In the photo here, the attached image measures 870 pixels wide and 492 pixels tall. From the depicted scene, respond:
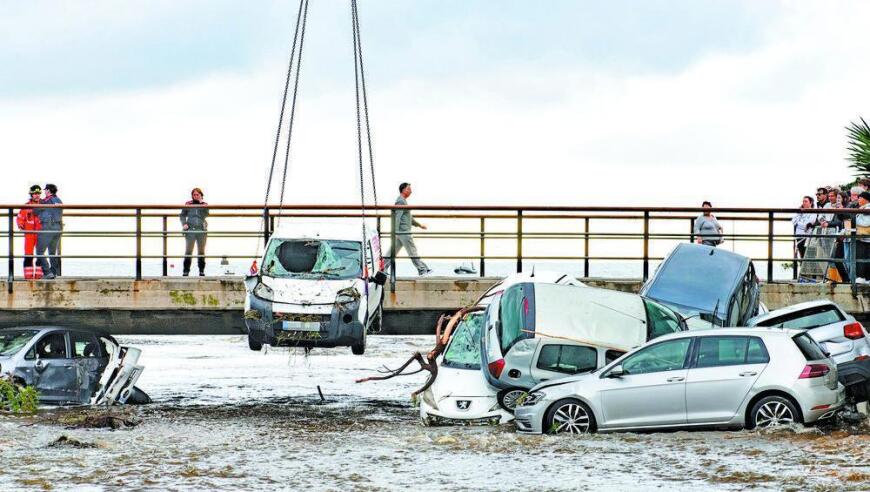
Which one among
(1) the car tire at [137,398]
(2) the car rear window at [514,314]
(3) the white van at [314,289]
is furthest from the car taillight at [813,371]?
(1) the car tire at [137,398]

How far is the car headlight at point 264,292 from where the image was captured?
66.9 ft

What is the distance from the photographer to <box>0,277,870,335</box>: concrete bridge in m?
22.8

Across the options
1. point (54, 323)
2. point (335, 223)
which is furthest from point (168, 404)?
point (335, 223)

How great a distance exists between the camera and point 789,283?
23.9 meters

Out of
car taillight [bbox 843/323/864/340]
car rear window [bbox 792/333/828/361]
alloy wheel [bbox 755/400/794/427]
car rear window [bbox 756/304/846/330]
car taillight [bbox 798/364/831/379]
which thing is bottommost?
alloy wheel [bbox 755/400/794/427]

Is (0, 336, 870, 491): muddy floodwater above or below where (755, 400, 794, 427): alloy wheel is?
below

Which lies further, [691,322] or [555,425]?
[691,322]

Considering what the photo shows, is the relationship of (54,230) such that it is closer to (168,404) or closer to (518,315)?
(168,404)

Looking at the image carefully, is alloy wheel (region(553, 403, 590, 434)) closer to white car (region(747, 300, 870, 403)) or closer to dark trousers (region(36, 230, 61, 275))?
white car (region(747, 300, 870, 403))

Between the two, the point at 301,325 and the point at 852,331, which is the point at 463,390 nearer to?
the point at 301,325

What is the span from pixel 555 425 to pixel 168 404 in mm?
13557

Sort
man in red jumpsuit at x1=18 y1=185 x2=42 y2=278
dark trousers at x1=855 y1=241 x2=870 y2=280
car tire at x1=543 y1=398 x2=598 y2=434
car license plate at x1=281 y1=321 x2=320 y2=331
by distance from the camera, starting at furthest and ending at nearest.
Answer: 1. dark trousers at x1=855 y1=241 x2=870 y2=280
2. man in red jumpsuit at x1=18 y1=185 x2=42 y2=278
3. car license plate at x1=281 y1=321 x2=320 y2=331
4. car tire at x1=543 y1=398 x2=598 y2=434

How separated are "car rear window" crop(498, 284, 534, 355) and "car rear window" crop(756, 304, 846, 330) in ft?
12.1

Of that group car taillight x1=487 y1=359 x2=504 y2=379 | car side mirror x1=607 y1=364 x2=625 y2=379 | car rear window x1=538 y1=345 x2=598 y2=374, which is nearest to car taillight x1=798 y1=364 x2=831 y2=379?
car side mirror x1=607 y1=364 x2=625 y2=379
